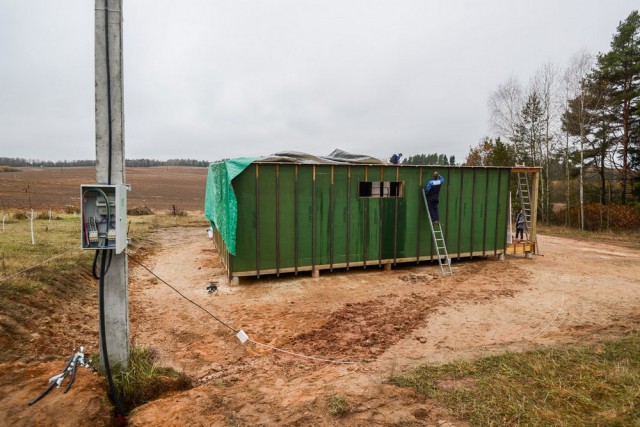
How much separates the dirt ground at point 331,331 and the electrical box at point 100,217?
4.66 feet

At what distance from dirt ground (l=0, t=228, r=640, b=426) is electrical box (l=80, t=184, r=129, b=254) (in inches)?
55.9

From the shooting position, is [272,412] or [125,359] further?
[125,359]

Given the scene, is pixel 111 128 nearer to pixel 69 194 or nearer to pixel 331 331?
pixel 331 331

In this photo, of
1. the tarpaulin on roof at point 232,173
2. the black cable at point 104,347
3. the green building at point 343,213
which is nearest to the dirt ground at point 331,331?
the black cable at point 104,347

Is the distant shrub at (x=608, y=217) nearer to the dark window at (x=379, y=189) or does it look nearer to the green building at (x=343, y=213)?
the green building at (x=343, y=213)

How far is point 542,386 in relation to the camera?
12.4 feet

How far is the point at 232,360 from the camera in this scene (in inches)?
203

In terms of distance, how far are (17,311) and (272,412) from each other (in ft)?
Result: 15.3

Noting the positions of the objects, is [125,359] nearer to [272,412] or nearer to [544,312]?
[272,412]

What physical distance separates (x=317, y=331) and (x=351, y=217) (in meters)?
4.17

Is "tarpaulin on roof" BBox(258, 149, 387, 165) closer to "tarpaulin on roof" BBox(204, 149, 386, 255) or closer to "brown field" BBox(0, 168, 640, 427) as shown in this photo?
"tarpaulin on roof" BBox(204, 149, 386, 255)

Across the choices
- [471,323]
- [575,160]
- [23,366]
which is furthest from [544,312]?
[575,160]

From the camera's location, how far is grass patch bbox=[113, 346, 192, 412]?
12.2ft

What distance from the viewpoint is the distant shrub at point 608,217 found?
62.9 ft
